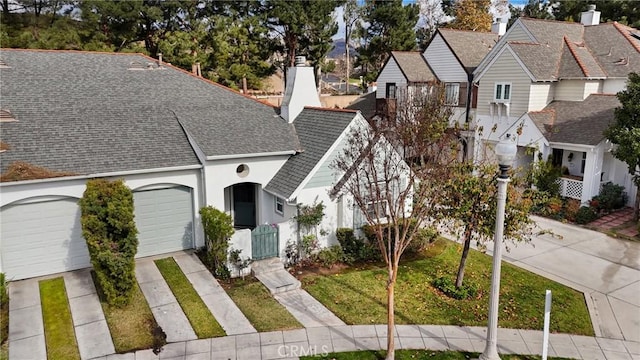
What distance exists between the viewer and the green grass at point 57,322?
34.7ft

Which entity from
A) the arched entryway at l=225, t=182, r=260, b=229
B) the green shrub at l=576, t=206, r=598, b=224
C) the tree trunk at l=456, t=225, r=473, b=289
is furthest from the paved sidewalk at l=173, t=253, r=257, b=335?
the green shrub at l=576, t=206, r=598, b=224

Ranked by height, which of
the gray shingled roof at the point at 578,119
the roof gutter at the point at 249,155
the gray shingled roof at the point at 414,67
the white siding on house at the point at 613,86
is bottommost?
the roof gutter at the point at 249,155

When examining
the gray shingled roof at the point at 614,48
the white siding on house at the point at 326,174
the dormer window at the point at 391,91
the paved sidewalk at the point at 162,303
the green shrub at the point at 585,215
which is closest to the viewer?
the paved sidewalk at the point at 162,303

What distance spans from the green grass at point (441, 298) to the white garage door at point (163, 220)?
17.8 ft

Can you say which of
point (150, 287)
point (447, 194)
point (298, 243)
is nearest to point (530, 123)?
point (447, 194)

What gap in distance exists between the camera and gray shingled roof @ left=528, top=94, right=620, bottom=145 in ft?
71.4

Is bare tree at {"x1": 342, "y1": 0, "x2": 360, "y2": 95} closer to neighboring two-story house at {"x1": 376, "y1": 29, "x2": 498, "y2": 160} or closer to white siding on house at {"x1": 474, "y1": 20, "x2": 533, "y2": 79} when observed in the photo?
neighboring two-story house at {"x1": 376, "y1": 29, "x2": 498, "y2": 160}

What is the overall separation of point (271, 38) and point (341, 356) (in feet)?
122

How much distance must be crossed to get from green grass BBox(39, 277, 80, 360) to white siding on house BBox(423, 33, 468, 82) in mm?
25839

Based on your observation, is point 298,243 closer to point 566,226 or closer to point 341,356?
point 341,356

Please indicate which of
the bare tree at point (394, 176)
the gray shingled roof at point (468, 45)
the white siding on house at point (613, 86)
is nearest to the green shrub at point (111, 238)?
the bare tree at point (394, 176)

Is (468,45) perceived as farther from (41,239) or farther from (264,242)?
(41,239)

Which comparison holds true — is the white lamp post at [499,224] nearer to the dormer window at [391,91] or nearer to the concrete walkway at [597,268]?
the concrete walkway at [597,268]

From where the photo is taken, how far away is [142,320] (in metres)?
12.0
